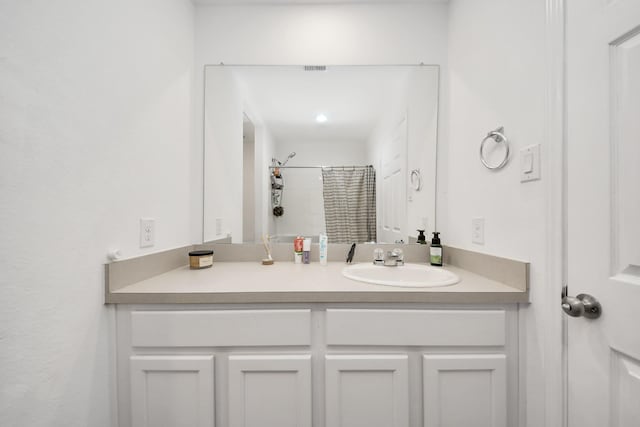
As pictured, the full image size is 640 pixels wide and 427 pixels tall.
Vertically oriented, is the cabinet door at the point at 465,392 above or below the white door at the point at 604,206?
below

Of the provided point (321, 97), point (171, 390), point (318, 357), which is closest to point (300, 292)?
point (318, 357)

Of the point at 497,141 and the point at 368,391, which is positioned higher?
the point at 497,141

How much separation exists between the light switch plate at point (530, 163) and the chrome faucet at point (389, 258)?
2.08ft

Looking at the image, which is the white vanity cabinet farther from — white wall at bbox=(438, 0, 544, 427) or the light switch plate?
the light switch plate

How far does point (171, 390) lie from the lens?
937 mm

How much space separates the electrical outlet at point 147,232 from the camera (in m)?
1.10

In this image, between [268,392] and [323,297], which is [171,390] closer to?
[268,392]

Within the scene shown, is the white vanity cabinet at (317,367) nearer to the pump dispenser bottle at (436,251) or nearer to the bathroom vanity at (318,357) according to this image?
the bathroom vanity at (318,357)

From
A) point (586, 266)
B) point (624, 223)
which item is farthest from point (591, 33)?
point (586, 266)

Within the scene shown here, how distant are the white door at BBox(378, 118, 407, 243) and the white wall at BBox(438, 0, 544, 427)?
0.24 metres

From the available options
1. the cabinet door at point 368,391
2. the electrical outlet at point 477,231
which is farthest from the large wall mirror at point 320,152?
the cabinet door at point 368,391

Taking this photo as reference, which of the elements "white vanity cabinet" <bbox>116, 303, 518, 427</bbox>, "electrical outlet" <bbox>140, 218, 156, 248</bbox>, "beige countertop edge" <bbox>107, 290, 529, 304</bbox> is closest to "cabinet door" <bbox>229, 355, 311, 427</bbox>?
"white vanity cabinet" <bbox>116, 303, 518, 427</bbox>

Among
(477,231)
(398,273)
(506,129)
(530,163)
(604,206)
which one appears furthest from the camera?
(398,273)

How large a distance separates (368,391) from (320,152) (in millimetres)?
1206
